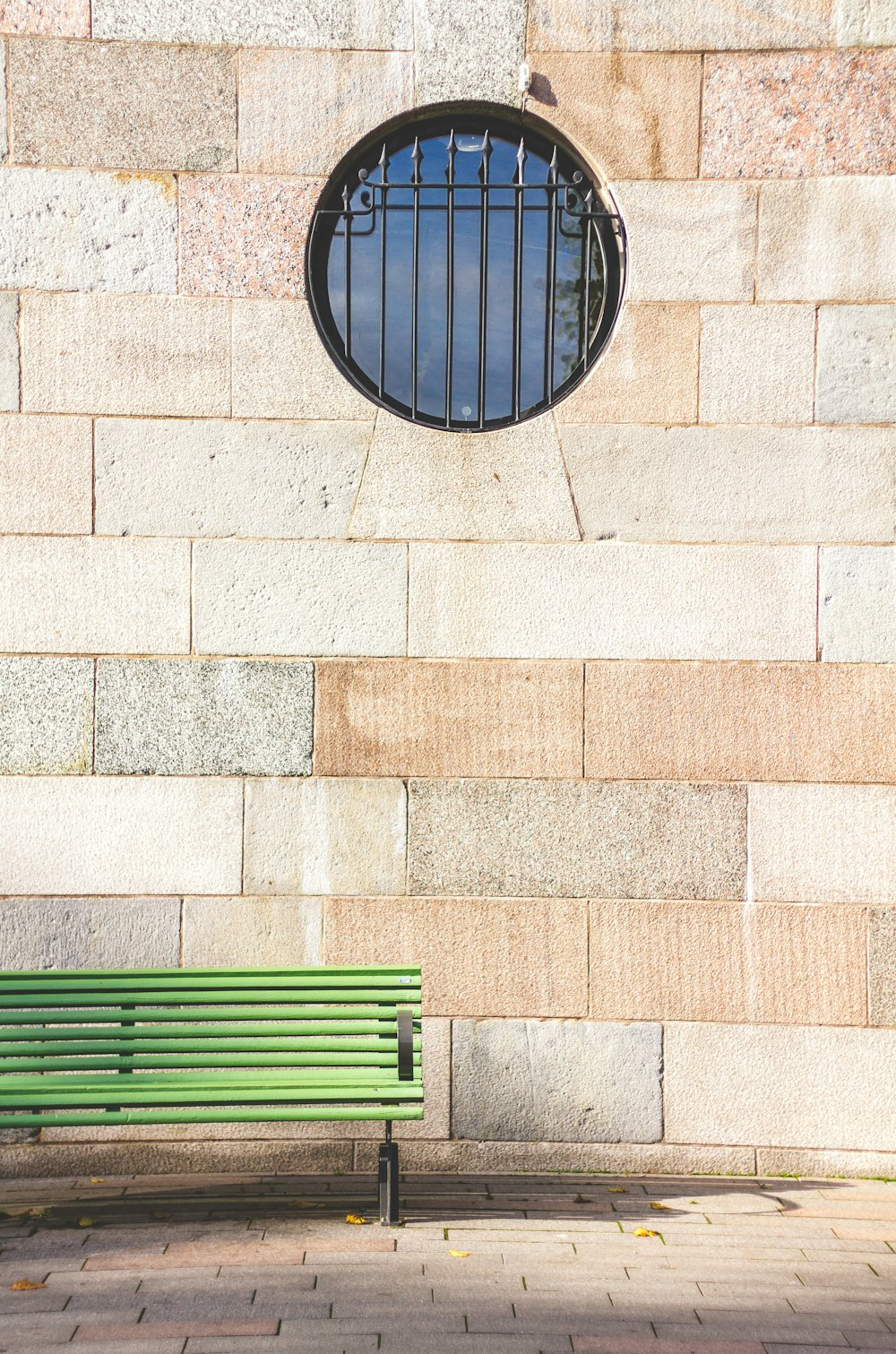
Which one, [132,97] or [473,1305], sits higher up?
[132,97]

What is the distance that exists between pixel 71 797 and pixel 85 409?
5.19 ft

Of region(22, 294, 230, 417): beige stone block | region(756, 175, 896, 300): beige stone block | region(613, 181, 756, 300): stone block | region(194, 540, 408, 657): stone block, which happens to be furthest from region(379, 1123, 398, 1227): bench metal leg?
region(756, 175, 896, 300): beige stone block

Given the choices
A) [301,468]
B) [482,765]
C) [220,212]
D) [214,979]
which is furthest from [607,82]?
[214,979]

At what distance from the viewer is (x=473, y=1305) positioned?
3426 millimetres

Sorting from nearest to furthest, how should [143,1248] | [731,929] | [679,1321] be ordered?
[679,1321] → [143,1248] → [731,929]

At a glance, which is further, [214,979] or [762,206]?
[762,206]

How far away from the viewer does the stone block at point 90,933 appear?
4.68m

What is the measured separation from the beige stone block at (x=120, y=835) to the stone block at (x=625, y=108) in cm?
301

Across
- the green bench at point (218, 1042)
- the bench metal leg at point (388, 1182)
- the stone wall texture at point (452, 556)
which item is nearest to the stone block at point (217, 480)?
the stone wall texture at point (452, 556)

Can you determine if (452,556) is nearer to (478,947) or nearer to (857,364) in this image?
(478,947)

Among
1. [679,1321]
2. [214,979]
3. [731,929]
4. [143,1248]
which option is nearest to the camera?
[679,1321]

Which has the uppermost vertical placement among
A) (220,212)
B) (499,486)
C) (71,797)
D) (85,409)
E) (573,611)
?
(220,212)

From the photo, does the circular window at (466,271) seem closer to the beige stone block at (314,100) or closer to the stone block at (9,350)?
the beige stone block at (314,100)

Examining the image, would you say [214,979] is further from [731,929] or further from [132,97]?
[132,97]
